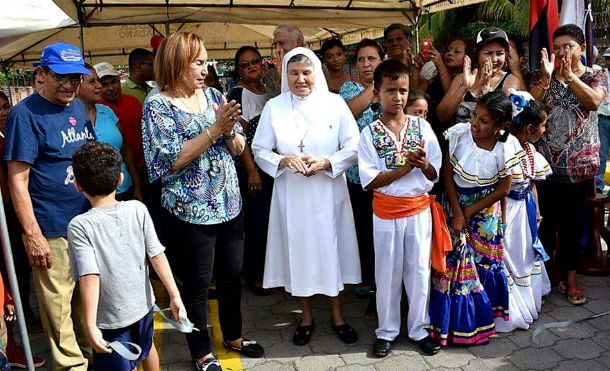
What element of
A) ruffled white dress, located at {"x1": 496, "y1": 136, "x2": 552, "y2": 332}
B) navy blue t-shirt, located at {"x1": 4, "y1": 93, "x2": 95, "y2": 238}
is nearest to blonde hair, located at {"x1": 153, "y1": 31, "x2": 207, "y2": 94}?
navy blue t-shirt, located at {"x1": 4, "y1": 93, "x2": 95, "y2": 238}

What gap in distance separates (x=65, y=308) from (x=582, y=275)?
4.16 meters

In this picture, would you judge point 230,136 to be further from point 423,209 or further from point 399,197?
point 423,209

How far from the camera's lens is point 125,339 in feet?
8.05

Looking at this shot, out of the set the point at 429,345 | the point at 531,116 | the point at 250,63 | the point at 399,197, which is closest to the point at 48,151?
the point at 250,63

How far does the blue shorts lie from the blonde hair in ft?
4.18

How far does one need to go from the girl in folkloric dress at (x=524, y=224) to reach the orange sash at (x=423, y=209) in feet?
1.93

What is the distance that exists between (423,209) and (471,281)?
0.61 m

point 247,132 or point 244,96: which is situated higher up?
point 244,96

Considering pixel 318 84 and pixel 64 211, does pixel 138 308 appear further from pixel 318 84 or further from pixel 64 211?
pixel 318 84

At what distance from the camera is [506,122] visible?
10.7 ft

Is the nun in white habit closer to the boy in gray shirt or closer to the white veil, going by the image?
Result: the white veil

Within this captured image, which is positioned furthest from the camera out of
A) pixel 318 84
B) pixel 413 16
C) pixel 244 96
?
pixel 413 16

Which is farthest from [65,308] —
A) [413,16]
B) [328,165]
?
[413,16]

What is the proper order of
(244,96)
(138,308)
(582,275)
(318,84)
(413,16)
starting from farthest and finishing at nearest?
(413,16), (582,275), (244,96), (318,84), (138,308)
